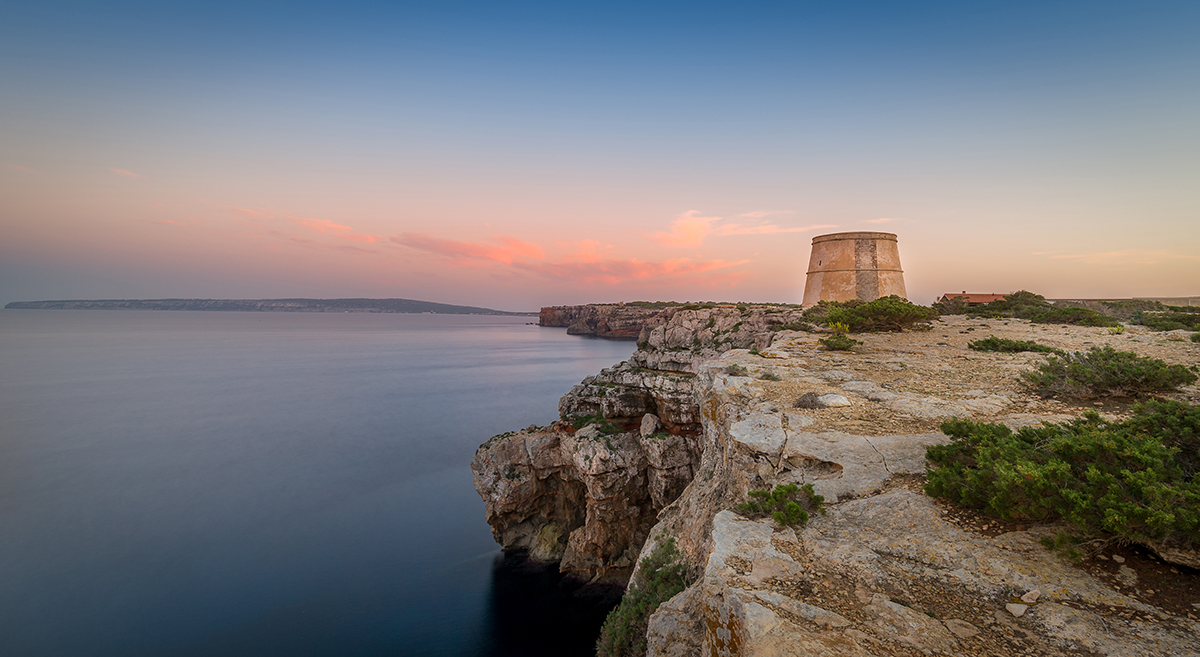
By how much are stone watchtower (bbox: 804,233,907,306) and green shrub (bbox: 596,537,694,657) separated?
17498mm

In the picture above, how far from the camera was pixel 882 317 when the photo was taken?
1591cm

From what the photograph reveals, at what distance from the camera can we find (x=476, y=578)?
64.0 feet

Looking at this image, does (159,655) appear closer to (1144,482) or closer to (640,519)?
(640,519)

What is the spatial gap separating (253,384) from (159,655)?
156 feet

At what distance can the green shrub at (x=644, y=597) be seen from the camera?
8602 mm

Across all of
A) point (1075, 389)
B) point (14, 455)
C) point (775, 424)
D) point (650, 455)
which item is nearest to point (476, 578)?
point (650, 455)

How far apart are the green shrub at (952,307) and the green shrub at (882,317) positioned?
12267 mm

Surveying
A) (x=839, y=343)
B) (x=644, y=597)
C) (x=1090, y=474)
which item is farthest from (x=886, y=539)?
(x=839, y=343)

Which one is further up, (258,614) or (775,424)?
(775,424)

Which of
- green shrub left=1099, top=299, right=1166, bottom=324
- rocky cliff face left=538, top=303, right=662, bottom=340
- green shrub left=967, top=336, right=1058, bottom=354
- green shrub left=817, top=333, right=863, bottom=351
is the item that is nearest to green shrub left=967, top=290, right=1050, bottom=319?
green shrub left=1099, top=299, right=1166, bottom=324

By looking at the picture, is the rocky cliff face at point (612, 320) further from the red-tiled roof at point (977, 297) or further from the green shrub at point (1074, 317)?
the green shrub at point (1074, 317)

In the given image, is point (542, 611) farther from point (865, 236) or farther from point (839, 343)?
point (865, 236)

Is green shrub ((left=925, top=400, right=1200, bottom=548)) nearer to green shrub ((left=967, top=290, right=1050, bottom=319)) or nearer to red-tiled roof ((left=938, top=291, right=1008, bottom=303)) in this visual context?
green shrub ((left=967, top=290, right=1050, bottom=319))

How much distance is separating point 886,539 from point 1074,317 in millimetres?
21206
